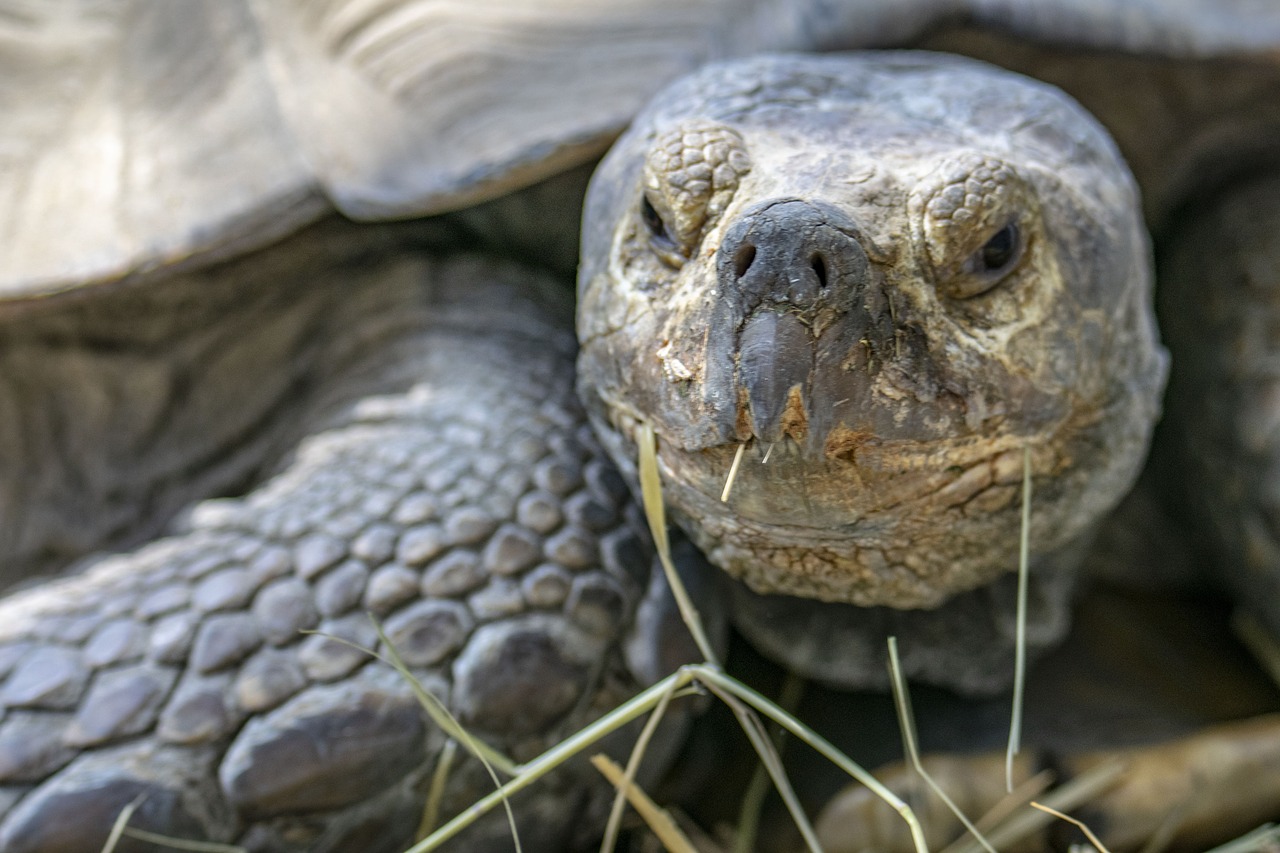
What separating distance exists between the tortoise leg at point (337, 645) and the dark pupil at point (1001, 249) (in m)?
0.59

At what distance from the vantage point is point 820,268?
38.1 inches

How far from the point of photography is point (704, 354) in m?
1.05

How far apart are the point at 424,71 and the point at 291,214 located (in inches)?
12.0

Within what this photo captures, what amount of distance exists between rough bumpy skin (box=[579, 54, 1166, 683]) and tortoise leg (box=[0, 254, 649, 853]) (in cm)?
20

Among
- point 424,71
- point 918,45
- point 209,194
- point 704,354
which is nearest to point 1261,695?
point 918,45

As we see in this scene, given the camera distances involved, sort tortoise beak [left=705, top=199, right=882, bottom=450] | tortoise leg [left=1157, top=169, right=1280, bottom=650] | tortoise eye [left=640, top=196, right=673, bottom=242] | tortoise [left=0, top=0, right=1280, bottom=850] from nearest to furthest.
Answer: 1. tortoise beak [left=705, top=199, right=882, bottom=450]
2. tortoise [left=0, top=0, right=1280, bottom=850]
3. tortoise eye [left=640, top=196, right=673, bottom=242]
4. tortoise leg [left=1157, top=169, right=1280, bottom=650]

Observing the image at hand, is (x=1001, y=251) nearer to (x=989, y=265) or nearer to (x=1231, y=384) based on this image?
(x=989, y=265)

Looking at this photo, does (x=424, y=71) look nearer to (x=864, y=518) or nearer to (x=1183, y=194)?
(x=864, y=518)

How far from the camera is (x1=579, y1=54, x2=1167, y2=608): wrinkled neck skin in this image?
0.99 metres

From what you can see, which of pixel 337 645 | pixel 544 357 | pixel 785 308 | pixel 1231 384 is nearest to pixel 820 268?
pixel 785 308

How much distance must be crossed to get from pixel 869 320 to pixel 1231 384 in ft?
3.62

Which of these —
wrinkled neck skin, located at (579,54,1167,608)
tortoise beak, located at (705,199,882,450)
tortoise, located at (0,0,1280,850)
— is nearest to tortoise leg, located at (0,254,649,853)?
tortoise, located at (0,0,1280,850)

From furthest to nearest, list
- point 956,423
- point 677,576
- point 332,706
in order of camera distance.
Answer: point 677,576, point 332,706, point 956,423

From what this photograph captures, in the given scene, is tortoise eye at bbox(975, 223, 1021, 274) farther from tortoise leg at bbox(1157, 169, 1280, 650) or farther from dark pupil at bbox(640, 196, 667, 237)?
tortoise leg at bbox(1157, 169, 1280, 650)
